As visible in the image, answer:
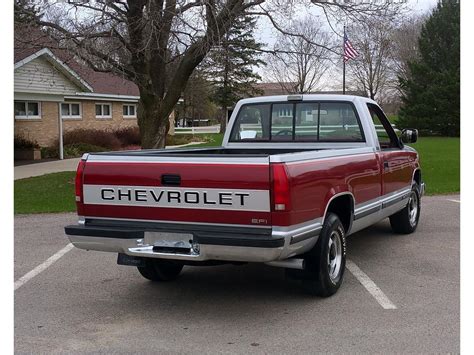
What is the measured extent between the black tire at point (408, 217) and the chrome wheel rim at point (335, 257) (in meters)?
2.89

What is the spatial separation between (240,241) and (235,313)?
3.12ft

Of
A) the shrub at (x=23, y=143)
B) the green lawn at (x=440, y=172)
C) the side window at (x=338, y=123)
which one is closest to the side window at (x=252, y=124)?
the side window at (x=338, y=123)

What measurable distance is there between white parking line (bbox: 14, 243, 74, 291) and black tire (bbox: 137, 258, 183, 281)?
1393mm

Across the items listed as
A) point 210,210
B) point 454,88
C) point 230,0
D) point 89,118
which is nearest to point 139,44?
point 230,0

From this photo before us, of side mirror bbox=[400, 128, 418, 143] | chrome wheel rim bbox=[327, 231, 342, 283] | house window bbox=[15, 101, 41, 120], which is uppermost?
house window bbox=[15, 101, 41, 120]

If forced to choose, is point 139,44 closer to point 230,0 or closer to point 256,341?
point 230,0

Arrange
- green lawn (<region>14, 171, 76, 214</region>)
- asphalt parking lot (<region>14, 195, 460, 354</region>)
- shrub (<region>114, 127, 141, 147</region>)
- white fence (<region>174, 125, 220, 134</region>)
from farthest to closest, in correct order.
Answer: white fence (<region>174, 125, 220, 134</region>) → shrub (<region>114, 127, 141, 147</region>) → green lawn (<region>14, 171, 76, 214</region>) → asphalt parking lot (<region>14, 195, 460, 354</region>)

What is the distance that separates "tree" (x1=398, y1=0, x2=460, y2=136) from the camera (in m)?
41.6

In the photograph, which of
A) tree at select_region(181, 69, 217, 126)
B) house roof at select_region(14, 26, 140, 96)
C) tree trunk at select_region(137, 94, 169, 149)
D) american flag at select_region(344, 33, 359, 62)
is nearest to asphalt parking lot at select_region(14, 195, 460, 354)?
house roof at select_region(14, 26, 140, 96)

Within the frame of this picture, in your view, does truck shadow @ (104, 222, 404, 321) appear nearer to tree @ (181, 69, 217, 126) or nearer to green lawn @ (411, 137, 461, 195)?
green lawn @ (411, 137, 461, 195)

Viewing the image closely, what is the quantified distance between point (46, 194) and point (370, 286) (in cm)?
1012

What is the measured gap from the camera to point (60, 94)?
76.3 ft

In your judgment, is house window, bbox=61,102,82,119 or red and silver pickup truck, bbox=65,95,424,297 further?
house window, bbox=61,102,82,119

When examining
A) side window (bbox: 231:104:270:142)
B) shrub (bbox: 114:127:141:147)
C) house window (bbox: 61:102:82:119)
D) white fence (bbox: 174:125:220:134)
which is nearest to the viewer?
side window (bbox: 231:104:270:142)
